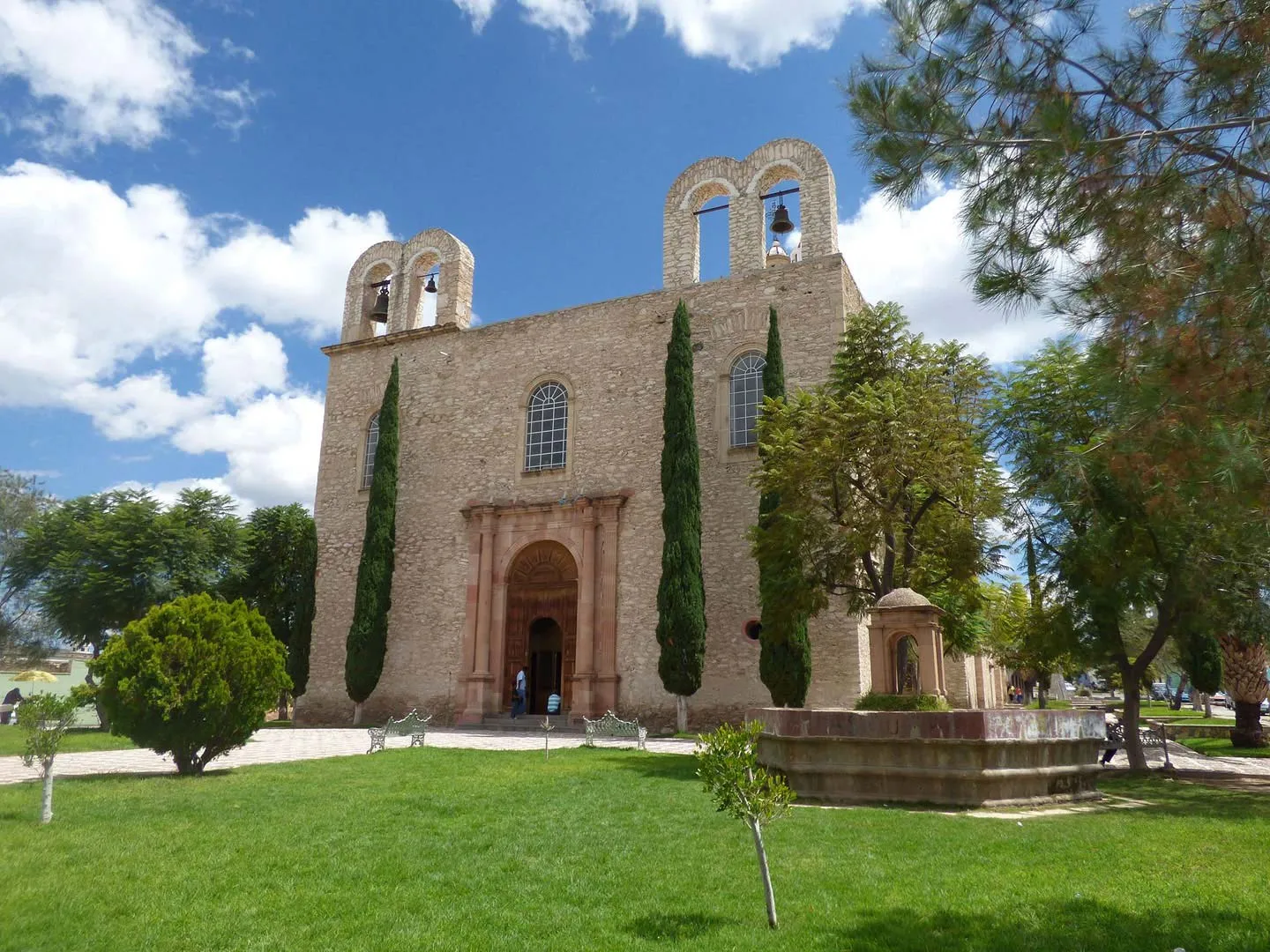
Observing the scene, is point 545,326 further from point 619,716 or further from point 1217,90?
point 1217,90

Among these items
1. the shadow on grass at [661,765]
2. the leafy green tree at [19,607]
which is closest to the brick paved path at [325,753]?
the shadow on grass at [661,765]

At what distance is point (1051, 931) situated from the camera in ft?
15.1

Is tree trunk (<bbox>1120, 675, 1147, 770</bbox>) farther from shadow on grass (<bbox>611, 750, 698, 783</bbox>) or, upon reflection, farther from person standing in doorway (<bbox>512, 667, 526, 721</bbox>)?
person standing in doorway (<bbox>512, 667, 526, 721</bbox>)

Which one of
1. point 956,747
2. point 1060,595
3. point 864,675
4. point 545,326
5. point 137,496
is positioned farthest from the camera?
point 137,496

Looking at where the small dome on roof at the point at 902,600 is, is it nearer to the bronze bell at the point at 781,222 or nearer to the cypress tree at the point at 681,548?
the cypress tree at the point at 681,548

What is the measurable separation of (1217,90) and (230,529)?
80.1 feet

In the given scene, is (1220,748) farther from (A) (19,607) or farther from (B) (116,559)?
(A) (19,607)

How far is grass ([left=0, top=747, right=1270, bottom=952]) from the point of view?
446 cm

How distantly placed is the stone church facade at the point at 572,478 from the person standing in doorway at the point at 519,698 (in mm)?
461

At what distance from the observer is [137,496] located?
77.8ft

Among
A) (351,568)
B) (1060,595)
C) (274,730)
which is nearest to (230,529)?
(351,568)

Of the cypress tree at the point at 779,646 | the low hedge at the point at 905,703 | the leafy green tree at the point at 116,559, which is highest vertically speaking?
the leafy green tree at the point at 116,559

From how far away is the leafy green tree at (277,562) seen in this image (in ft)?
81.9

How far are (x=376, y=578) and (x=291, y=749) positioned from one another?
7.00 meters
